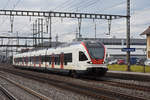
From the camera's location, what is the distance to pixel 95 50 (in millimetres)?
20781

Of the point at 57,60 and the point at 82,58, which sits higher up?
the point at 82,58

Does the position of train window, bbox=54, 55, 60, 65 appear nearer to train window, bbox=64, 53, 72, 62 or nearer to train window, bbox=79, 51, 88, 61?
train window, bbox=64, 53, 72, 62

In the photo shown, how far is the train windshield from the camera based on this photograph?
67.3ft

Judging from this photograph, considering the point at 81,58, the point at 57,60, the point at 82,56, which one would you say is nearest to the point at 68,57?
the point at 81,58

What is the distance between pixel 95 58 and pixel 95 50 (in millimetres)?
738

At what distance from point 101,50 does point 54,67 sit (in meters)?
7.98

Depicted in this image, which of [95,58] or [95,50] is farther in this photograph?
[95,50]

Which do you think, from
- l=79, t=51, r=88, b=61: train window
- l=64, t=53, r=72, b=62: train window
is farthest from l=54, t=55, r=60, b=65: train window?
l=79, t=51, r=88, b=61: train window

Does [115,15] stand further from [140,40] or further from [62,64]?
[140,40]

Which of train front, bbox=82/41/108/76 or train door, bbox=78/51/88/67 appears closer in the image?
train front, bbox=82/41/108/76

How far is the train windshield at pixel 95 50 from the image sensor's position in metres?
20.5

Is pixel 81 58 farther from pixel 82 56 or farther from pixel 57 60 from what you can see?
pixel 57 60

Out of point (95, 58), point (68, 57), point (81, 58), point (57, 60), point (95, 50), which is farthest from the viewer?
point (57, 60)

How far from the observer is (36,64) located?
3675 cm
